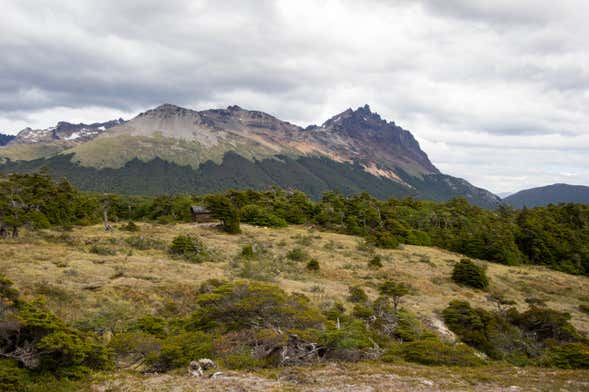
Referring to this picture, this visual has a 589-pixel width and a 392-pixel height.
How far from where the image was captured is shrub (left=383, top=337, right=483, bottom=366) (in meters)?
12.2

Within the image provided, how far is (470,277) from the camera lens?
3344 cm

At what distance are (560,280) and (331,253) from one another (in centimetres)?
2509

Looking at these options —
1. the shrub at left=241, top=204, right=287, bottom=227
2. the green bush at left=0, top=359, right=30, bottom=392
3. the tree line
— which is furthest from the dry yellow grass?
the green bush at left=0, top=359, right=30, bottom=392

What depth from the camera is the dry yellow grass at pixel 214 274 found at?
62.0 feet

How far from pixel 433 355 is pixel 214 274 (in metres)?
16.9

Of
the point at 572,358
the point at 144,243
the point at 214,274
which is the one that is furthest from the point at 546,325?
the point at 144,243

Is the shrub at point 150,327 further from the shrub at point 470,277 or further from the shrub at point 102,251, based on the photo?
the shrub at point 470,277

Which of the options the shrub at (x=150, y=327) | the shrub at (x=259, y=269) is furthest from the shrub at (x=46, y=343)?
the shrub at (x=259, y=269)

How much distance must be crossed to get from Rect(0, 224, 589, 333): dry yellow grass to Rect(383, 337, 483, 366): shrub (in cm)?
966

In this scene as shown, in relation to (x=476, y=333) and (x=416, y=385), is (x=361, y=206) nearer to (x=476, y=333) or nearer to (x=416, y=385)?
(x=476, y=333)

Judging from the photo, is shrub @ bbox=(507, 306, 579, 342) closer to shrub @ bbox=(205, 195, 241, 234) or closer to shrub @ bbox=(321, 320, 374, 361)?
shrub @ bbox=(321, 320, 374, 361)

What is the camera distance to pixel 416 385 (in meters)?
9.71

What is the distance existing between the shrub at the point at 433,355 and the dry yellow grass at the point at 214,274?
9662 mm

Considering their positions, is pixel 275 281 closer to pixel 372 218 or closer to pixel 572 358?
pixel 572 358
